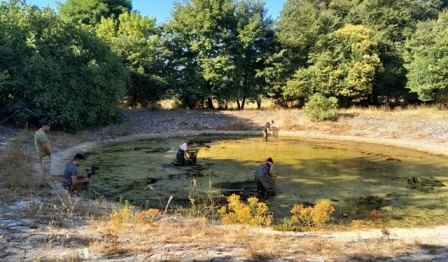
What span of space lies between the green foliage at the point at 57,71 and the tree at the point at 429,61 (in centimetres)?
2340

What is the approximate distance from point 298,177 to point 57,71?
Answer: 15.6 m

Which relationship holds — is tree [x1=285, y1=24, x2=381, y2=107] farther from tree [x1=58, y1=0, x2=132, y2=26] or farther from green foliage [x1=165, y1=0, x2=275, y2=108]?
tree [x1=58, y1=0, x2=132, y2=26]

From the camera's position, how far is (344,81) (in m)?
32.2

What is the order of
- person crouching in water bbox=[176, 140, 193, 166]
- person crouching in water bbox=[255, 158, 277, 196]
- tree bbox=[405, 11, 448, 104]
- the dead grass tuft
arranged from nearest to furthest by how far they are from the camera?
the dead grass tuft
person crouching in water bbox=[255, 158, 277, 196]
person crouching in water bbox=[176, 140, 193, 166]
tree bbox=[405, 11, 448, 104]

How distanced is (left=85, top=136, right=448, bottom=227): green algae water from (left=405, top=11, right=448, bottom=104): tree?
11.8m

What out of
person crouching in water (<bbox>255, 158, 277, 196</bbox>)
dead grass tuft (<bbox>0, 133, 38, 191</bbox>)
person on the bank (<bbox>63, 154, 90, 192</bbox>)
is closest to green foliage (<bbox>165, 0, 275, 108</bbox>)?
dead grass tuft (<bbox>0, 133, 38, 191</bbox>)

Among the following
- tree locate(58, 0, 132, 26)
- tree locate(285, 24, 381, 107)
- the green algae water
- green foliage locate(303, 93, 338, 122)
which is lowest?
the green algae water

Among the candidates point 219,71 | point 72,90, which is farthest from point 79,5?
point 72,90

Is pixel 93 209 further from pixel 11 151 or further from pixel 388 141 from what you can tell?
pixel 388 141

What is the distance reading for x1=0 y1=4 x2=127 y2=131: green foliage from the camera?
2098 cm

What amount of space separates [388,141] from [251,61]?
16149 millimetres

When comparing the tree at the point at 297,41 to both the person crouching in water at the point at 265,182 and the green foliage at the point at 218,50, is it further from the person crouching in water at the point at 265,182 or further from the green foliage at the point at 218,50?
the person crouching in water at the point at 265,182

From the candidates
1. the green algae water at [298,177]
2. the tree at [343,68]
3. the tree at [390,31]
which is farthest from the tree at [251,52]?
the green algae water at [298,177]

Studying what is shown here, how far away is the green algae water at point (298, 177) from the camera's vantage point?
9992 mm
